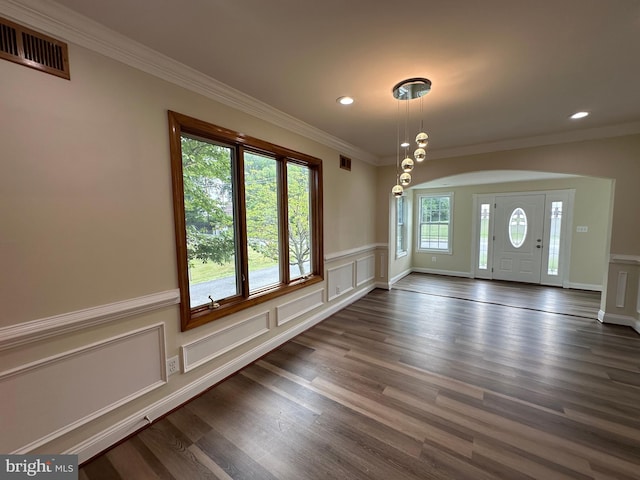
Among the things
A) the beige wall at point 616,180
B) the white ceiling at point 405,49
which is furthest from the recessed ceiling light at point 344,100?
the beige wall at point 616,180

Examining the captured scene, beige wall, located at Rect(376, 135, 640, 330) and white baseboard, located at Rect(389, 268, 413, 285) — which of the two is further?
white baseboard, located at Rect(389, 268, 413, 285)

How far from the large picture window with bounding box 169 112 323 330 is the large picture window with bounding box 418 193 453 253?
14.9ft

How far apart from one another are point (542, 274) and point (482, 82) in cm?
539

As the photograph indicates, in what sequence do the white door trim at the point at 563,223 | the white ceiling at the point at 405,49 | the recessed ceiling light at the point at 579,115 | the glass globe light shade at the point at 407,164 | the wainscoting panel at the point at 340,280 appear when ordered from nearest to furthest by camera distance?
1. the white ceiling at the point at 405,49
2. the glass globe light shade at the point at 407,164
3. the recessed ceiling light at the point at 579,115
4. the wainscoting panel at the point at 340,280
5. the white door trim at the point at 563,223

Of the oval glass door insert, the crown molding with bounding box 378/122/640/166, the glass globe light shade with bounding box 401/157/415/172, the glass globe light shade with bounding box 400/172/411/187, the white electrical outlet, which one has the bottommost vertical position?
the white electrical outlet

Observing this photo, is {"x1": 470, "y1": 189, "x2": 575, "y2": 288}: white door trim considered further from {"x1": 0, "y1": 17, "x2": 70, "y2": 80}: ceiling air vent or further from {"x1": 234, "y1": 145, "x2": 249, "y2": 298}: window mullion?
{"x1": 0, "y1": 17, "x2": 70, "y2": 80}: ceiling air vent

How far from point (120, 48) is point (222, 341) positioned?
2357 millimetres

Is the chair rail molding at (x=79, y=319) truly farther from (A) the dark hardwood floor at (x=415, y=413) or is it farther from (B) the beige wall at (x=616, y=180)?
(B) the beige wall at (x=616, y=180)

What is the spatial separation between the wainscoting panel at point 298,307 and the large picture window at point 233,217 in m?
0.22

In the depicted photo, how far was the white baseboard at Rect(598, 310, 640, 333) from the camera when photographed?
134 inches

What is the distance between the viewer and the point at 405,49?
176cm

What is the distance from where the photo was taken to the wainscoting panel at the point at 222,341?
7.04 ft

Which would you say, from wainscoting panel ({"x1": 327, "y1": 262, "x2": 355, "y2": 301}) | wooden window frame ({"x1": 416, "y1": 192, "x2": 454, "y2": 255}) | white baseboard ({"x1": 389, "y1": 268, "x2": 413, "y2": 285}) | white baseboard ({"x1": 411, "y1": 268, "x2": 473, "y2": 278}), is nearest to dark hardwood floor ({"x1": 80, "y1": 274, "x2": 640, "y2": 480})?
wainscoting panel ({"x1": 327, "y1": 262, "x2": 355, "y2": 301})

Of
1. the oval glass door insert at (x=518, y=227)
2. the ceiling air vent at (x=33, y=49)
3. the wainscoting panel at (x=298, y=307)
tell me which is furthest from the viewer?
the oval glass door insert at (x=518, y=227)
